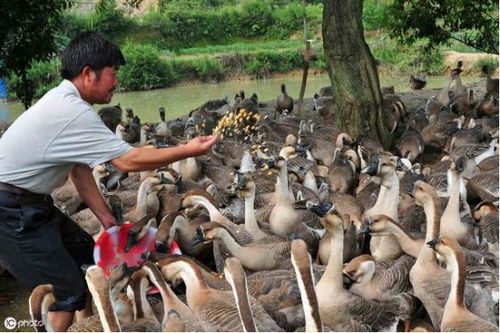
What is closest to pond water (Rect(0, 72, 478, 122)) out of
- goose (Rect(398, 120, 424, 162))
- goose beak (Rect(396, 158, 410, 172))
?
goose (Rect(398, 120, 424, 162))

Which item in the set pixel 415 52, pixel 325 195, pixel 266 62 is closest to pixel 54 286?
pixel 325 195

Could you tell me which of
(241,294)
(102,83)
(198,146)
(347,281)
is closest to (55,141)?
(102,83)

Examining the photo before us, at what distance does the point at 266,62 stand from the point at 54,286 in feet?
110

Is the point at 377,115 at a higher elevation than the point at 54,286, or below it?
below

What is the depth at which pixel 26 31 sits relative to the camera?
1048 cm

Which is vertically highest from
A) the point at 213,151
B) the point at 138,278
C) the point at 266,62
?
the point at 138,278

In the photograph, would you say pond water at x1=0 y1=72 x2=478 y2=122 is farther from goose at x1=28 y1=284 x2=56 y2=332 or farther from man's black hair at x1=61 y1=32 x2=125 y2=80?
man's black hair at x1=61 y1=32 x2=125 y2=80

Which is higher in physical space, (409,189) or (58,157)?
(58,157)

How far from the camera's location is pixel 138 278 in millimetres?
5434

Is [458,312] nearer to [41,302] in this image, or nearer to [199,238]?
[199,238]

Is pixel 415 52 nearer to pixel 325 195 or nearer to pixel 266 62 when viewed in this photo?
pixel 266 62

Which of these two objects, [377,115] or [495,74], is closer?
[377,115]

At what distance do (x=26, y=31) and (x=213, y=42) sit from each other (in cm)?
3686

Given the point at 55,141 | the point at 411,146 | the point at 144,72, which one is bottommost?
the point at 144,72
